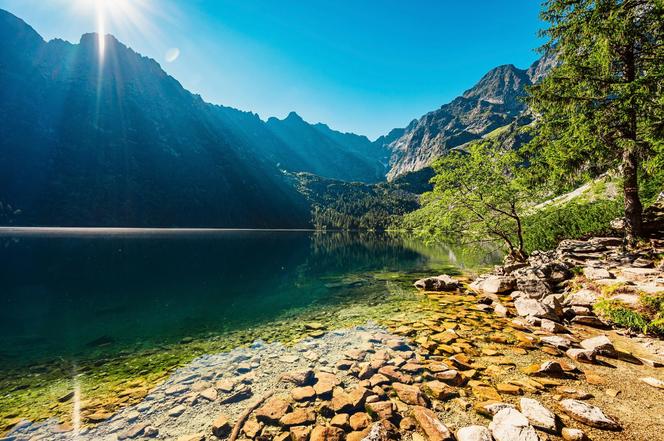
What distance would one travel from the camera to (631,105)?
13516 mm

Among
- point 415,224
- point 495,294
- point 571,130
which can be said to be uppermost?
point 571,130

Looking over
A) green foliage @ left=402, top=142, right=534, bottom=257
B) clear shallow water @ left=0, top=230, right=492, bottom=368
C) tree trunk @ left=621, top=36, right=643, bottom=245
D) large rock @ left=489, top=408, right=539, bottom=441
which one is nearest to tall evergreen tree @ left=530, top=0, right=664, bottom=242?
tree trunk @ left=621, top=36, right=643, bottom=245

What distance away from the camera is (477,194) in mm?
22000

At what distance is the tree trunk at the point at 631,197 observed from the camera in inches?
603

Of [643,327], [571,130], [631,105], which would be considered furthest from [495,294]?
[631,105]

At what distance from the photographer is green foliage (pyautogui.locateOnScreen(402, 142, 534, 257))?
2108cm

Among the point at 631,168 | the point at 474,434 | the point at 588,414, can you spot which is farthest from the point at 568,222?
the point at 474,434

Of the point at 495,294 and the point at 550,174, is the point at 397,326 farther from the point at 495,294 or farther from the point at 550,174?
the point at 550,174

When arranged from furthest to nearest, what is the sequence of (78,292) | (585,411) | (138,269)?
(138,269)
(78,292)
(585,411)

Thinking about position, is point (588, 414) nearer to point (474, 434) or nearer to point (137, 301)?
point (474, 434)

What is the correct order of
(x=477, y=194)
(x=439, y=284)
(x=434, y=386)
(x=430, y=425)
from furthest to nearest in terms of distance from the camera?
1. (x=439, y=284)
2. (x=477, y=194)
3. (x=434, y=386)
4. (x=430, y=425)

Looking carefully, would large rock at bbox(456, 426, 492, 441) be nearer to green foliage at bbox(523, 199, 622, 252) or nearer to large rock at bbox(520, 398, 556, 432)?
large rock at bbox(520, 398, 556, 432)

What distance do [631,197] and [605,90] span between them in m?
6.14

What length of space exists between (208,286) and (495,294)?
24331mm
